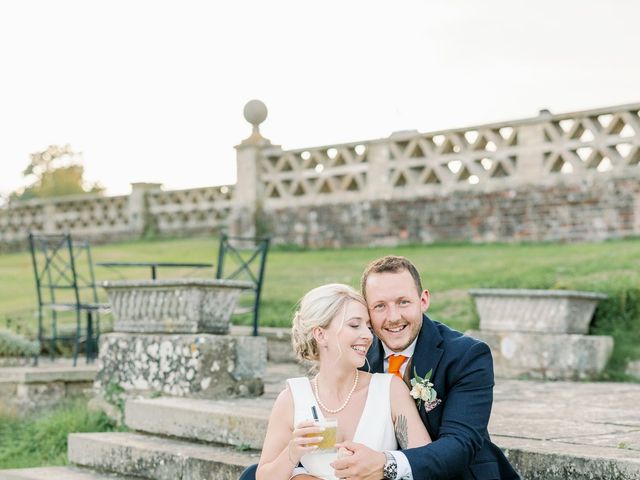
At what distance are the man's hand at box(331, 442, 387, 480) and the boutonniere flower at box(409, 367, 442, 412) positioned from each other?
305 millimetres

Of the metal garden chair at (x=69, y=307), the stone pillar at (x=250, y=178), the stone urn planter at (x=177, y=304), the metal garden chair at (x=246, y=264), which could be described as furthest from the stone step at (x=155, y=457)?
the stone pillar at (x=250, y=178)

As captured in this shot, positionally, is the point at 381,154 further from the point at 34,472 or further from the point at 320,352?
the point at 320,352

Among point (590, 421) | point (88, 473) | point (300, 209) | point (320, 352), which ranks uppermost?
point (300, 209)

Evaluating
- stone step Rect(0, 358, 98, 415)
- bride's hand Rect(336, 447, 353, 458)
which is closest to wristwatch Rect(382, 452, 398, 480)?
bride's hand Rect(336, 447, 353, 458)

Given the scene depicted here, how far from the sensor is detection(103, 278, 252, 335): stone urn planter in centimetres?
663

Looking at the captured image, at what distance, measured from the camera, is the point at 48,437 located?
7156 mm

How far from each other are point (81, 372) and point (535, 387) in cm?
368

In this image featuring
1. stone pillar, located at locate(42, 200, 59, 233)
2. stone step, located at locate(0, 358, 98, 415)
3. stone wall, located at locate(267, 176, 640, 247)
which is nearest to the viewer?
stone step, located at locate(0, 358, 98, 415)

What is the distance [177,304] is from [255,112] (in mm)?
10549

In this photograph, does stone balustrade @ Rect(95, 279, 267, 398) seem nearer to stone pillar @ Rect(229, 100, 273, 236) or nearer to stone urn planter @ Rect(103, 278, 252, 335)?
stone urn planter @ Rect(103, 278, 252, 335)

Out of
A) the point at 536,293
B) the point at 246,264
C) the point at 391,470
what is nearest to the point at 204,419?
the point at 391,470

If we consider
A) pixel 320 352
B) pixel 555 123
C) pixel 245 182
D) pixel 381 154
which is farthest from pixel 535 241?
pixel 320 352

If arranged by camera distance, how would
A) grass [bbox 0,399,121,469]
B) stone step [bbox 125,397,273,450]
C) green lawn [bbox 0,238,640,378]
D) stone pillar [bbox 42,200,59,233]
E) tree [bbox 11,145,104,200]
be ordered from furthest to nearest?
tree [bbox 11,145,104,200] < stone pillar [bbox 42,200,59,233] < green lawn [bbox 0,238,640,378] < grass [bbox 0,399,121,469] < stone step [bbox 125,397,273,450]

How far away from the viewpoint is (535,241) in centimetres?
1344
